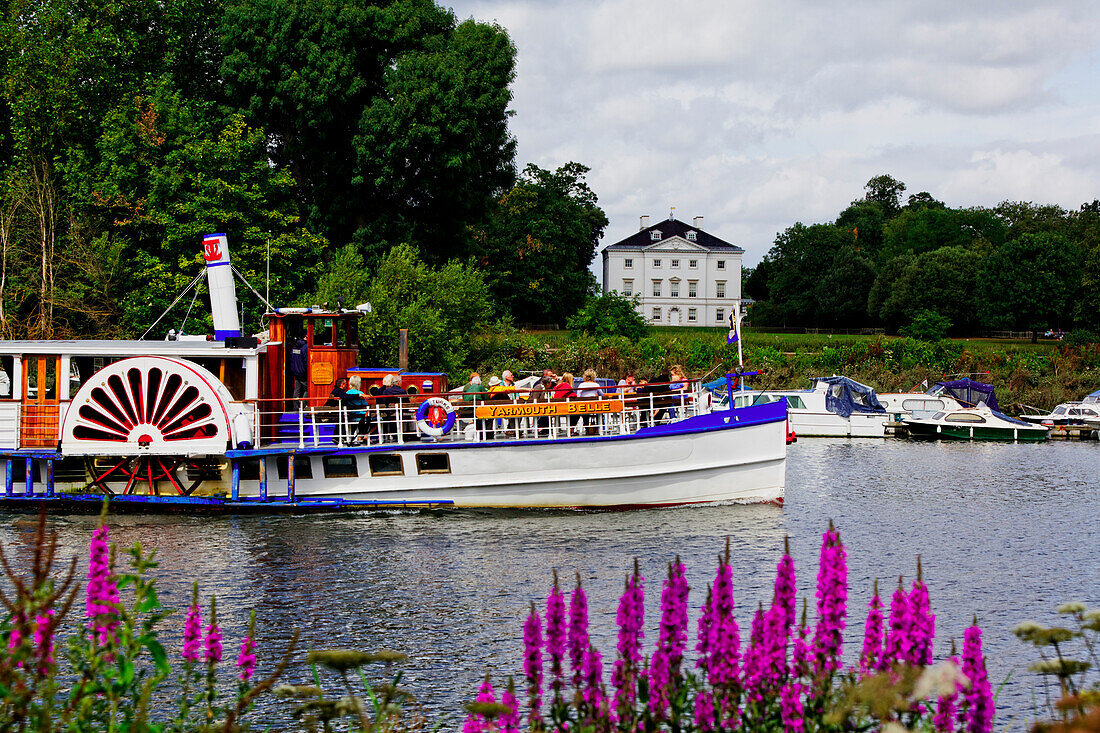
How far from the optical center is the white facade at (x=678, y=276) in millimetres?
120625

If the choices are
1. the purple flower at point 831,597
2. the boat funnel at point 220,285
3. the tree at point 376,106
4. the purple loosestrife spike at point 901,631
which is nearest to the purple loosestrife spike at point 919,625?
the purple loosestrife spike at point 901,631

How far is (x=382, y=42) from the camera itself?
47.2 m

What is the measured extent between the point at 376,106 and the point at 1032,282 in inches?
2608

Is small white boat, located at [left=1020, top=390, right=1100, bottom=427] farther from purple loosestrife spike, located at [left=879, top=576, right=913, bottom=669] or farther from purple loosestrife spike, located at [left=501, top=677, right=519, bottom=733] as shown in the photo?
purple loosestrife spike, located at [left=501, top=677, right=519, bottom=733]

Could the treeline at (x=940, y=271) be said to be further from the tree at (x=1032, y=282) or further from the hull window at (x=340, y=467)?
the hull window at (x=340, y=467)

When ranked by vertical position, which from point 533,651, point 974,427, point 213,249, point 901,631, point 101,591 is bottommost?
point 974,427

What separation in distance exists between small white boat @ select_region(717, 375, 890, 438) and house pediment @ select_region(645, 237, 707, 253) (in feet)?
234

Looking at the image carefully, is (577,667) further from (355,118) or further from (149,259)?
(355,118)

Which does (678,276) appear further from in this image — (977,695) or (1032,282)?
(977,695)

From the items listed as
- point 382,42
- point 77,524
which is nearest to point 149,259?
point 382,42

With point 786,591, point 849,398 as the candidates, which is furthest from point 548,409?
point 849,398

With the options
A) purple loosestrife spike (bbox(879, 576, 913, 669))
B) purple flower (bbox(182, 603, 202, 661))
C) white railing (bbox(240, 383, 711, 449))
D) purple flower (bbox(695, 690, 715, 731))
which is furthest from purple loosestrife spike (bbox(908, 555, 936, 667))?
white railing (bbox(240, 383, 711, 449))

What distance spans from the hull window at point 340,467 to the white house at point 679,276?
98.3 m

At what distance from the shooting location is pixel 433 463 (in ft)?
75.2
